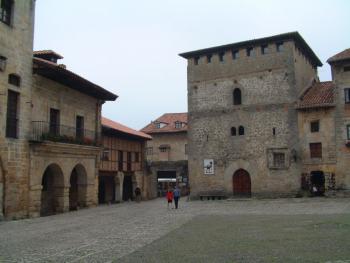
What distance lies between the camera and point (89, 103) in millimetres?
26781

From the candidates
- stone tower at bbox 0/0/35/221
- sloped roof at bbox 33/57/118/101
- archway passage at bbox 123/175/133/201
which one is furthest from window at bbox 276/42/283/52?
stone tower at bbox 0/0/35/221

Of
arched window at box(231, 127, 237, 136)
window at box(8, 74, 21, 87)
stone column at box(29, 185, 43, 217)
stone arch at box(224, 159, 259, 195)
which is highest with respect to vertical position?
window at box(8, 74, 21, 87)

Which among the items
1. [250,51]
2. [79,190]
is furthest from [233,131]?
[79,190]

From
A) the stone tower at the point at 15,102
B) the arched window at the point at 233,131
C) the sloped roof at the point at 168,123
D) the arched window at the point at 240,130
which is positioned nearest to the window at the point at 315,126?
the arched window at the point at 240,130

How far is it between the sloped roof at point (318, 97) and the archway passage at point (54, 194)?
55.9 ft

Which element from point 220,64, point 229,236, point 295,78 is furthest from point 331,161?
point 229,236

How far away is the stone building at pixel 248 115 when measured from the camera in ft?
97.5

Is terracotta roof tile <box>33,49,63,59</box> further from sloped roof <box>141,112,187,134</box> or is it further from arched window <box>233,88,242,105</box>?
sloped roof <box>141,112,187,134</box>

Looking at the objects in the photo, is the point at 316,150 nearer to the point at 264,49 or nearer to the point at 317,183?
the point at 317,183

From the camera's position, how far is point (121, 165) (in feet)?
110

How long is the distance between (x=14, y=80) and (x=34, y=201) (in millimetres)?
5880

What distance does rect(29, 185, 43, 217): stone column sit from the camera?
1997 centimetres

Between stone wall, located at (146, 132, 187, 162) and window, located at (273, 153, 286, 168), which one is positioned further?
stone wall, located at (146, 132, 187, 162)

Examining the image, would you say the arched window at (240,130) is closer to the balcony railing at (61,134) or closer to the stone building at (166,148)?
the stone building at (166,148)
